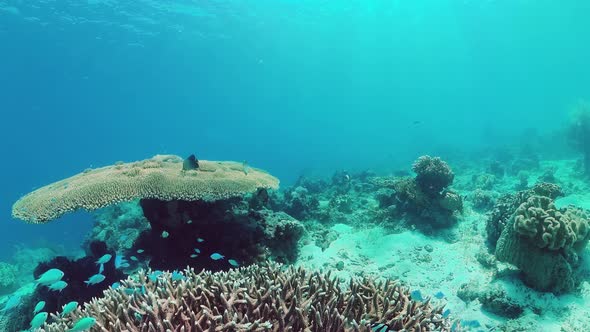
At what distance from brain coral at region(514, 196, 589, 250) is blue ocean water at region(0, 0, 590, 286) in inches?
593

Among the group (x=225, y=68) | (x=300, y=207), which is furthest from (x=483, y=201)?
(x=225, y=68)

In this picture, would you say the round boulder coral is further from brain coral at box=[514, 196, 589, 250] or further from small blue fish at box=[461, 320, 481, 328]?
small blue fish at box=[461, 320, 481, 328]

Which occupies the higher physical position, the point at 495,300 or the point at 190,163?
the point at 190,163

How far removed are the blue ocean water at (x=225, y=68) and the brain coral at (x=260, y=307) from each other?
14.7 metres

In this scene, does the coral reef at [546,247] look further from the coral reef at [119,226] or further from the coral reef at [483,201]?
the coral reef at [119,226]

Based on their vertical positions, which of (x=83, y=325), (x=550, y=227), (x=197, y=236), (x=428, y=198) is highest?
(x=428, y=198)

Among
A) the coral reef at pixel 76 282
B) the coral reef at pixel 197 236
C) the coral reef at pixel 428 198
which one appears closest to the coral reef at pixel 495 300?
the coral reef at pixel 428 198

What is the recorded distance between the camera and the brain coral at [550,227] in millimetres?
6141

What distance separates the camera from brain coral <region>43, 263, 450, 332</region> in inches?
129

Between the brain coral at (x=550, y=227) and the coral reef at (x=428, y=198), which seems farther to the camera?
the coral reef at (x=428, y=198)

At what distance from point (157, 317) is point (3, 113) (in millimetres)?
104021

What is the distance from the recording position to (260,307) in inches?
141

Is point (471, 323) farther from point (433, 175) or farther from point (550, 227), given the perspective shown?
point (433, 175)

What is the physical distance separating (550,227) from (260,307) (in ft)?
18.3
